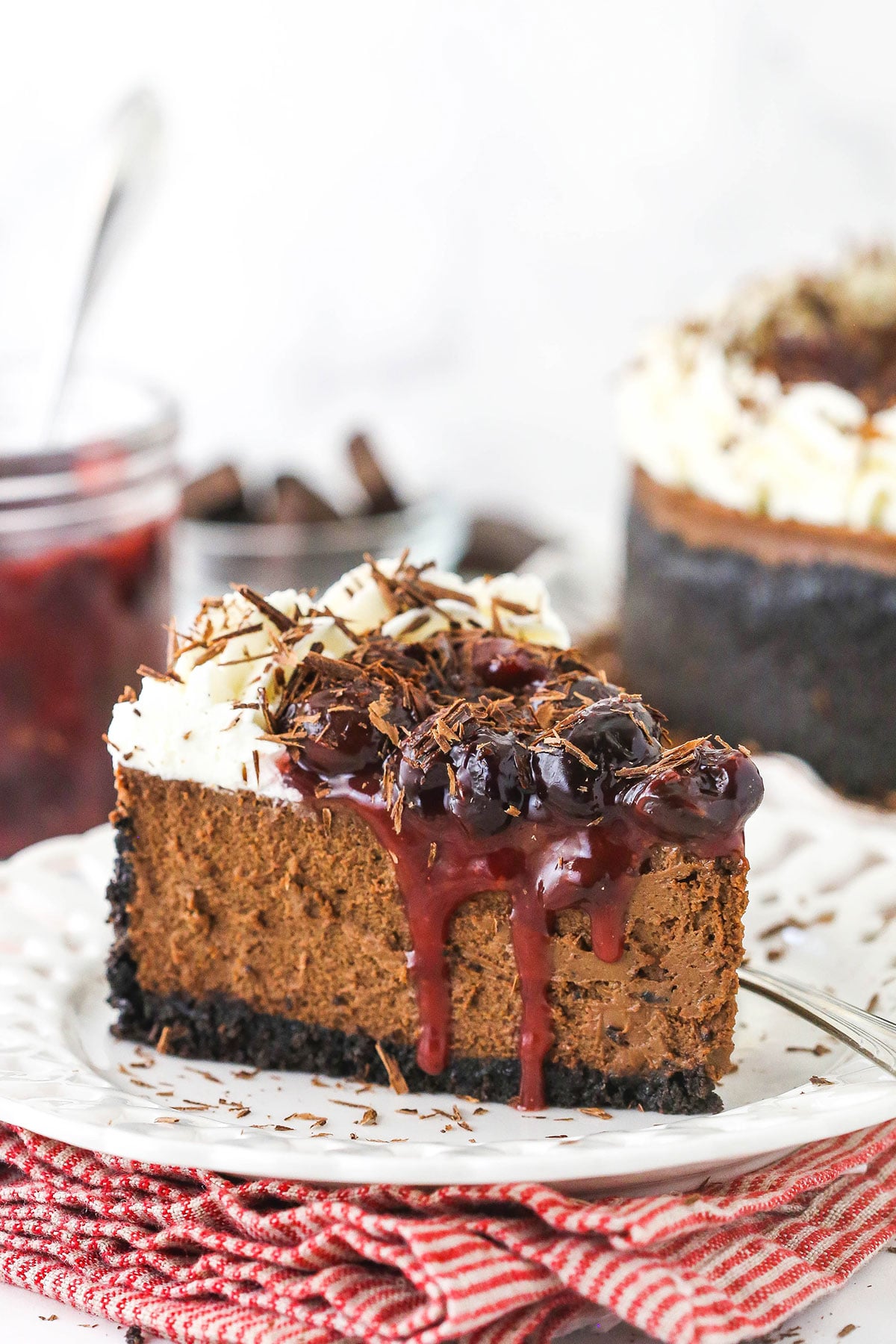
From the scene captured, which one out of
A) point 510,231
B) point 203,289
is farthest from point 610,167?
point 203,289

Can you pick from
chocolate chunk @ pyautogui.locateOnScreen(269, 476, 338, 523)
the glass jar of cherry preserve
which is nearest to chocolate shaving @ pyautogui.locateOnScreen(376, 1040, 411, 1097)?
the glass jar of cherry preserve

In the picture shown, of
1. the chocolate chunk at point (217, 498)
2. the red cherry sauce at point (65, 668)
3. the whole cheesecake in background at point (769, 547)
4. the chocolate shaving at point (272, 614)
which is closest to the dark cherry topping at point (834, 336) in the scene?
the whole cheesecake in background at point (769, 547)

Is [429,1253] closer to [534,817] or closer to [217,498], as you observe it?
[534,817]

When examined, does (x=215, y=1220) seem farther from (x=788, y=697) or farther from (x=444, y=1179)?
(x=788, y=697)

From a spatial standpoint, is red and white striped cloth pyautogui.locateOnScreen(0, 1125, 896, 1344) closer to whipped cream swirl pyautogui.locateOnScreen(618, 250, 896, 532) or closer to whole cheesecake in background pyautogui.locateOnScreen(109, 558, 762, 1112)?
whole cheesecake in background pyautogui.locateOnScreen(109, 558, 762, 1112)

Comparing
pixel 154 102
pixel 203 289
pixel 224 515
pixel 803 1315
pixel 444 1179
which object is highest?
pixel 154 102

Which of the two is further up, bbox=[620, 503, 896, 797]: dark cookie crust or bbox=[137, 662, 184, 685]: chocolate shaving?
bbox=[137, 662, 184, 685]: chocolate shaving
